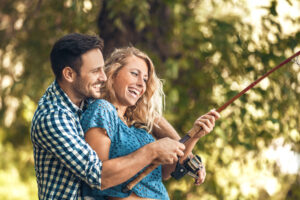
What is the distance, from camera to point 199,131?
2246 millimetres

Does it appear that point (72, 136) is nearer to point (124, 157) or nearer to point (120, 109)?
point (124, 157)

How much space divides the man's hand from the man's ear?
468 millimetres

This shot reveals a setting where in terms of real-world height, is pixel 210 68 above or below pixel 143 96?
above

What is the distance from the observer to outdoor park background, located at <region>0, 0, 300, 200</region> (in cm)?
402

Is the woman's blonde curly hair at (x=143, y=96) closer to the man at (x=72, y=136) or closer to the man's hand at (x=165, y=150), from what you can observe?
the man at (x=72, y=136)

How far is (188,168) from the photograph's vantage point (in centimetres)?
235

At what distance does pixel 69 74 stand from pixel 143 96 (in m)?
0.54

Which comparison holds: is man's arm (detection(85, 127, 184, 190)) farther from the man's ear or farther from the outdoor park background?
the outdoor park background

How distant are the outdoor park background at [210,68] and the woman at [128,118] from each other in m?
1.27

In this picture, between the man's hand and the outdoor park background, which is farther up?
the outdoor park background

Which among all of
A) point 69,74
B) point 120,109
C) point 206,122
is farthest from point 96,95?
point 206,122

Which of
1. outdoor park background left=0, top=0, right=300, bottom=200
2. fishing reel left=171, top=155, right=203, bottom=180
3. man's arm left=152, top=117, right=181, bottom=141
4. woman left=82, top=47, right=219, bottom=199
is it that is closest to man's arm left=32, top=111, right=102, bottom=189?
woman left=82, top=47, right=219, bottom=199

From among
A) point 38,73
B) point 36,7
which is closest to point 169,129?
point 38,73

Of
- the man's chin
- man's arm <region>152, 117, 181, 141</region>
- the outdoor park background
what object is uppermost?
the outdoor park background
